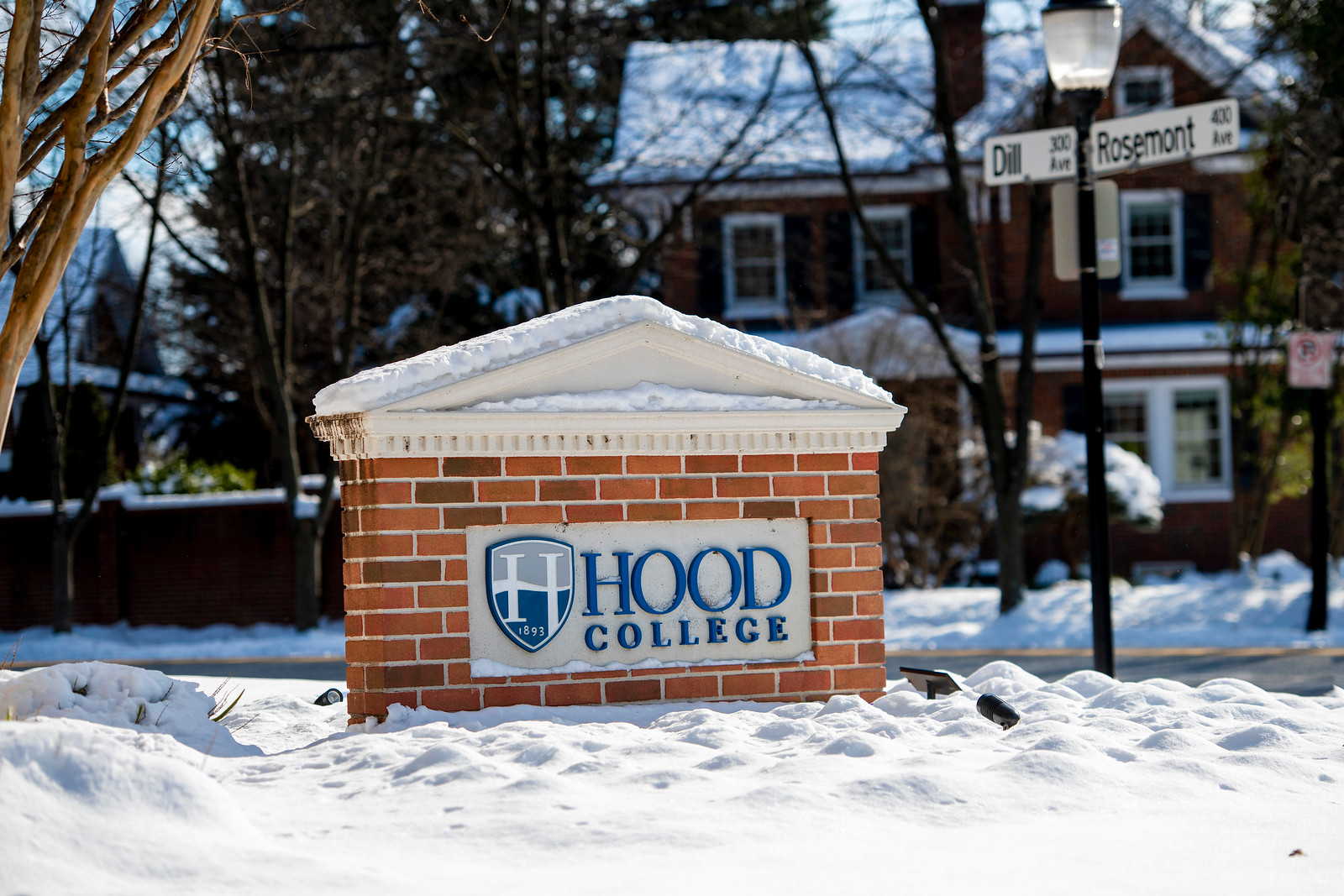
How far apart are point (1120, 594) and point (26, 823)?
14018 mm

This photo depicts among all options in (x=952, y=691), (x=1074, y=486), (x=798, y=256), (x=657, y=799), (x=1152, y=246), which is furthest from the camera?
(x=1152, y=246)

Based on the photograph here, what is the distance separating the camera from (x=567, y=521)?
5090 millimetres

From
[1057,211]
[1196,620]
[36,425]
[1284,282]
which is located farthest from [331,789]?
[36,425]

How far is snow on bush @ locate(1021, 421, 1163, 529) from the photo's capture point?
56.3 feet

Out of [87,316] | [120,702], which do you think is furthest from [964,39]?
[120,702]

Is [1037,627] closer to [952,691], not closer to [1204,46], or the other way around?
[1204,46]

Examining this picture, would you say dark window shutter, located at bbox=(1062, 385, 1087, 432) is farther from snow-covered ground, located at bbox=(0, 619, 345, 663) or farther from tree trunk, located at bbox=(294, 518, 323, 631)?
tree trunk, located at bbox=(294, 518, 323, 631)

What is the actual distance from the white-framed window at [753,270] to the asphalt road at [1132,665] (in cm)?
1040

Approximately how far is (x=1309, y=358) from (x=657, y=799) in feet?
31.6

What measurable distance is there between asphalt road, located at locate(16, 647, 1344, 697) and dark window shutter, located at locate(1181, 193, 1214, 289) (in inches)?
461

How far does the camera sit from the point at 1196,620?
43.5 ft

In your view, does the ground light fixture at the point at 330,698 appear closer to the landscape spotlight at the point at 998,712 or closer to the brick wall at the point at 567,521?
the brick wall at the point at 567,521

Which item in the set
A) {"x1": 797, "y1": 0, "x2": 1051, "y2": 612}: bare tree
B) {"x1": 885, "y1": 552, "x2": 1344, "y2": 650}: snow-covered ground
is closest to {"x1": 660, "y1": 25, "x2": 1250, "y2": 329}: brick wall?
{"x1": 885, "y1": 552, "x2": 1344, "y2": 650}: snow-covered ground

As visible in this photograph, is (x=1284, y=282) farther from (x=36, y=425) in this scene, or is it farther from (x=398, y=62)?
(x=36, y=425)
